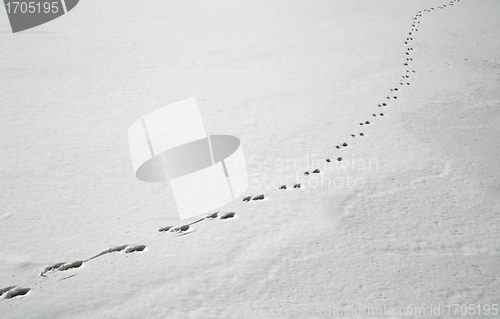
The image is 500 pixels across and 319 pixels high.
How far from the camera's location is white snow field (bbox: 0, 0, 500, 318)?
59.1 inches

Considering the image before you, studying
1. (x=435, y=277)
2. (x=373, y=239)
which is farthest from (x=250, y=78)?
(x=435, y=277)

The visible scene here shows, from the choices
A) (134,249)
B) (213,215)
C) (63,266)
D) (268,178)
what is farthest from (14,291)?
(268,178)

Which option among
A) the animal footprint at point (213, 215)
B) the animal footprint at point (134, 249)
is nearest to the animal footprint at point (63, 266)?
the animal footprint at point (134, 249)

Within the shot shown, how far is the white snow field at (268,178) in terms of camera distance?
150 cm

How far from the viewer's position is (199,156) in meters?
2.39

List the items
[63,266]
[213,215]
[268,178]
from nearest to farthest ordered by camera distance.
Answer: [63,266] → [213,215] → [268,178]

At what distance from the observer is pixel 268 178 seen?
217cm

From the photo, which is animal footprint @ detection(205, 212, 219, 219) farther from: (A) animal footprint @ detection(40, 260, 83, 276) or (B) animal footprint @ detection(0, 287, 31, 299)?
(B) animal footprint @ detection(0, 287, 31, 299)

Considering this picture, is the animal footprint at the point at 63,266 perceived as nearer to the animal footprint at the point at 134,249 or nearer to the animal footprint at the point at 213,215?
the animal footprint at the point at 134,249

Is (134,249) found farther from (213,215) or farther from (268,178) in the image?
(268,178)

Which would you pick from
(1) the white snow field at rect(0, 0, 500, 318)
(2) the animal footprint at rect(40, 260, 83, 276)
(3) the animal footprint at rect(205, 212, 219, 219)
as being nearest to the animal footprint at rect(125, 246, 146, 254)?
(1) the white snow field at rect(0, 0, 500, 318)

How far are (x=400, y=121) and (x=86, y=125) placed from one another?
177 cm

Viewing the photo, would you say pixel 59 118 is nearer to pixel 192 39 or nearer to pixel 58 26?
pixel 192 39

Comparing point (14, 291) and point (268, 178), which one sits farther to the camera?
point (268, 178)
